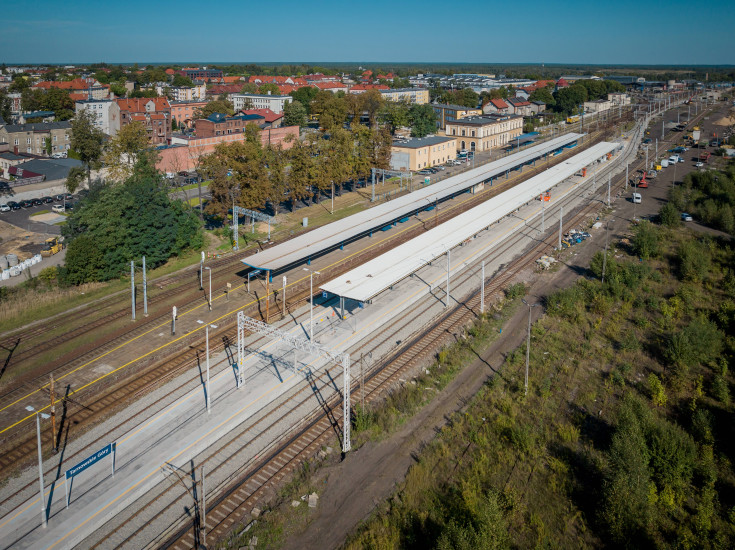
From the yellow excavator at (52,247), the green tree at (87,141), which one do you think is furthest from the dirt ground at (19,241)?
the green tree at (87,141)

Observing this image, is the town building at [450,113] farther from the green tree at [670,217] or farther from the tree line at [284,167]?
the green tree at [670,217]

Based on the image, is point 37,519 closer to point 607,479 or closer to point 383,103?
point 607,479

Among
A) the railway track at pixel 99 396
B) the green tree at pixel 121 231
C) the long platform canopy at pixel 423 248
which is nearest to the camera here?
the railway track at pixel 99 396

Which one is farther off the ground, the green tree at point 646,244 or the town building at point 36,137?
the town building at point 36,137

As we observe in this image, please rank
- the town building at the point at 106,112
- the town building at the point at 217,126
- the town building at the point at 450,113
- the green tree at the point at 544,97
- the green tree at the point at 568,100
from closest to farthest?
the town building at the point at 217,126, the town building at the point at 106,112, the town building at the point at 450,113, the green tree at the point at 568,100, the green tree at the point at 544,97

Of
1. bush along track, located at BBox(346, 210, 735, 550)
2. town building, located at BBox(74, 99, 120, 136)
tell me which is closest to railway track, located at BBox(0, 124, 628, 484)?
bush along track, located at BBox(346, 210, 735, 550)

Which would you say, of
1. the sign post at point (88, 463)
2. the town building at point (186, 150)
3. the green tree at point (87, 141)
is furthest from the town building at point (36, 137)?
the sign post at point (88, 463)

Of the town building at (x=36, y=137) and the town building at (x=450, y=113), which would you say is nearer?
the town building at (x=36, y=137)

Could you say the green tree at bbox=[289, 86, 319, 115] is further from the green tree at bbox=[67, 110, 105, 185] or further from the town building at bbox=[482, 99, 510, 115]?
the green tree at bbox=[67, 110, 105, 185]

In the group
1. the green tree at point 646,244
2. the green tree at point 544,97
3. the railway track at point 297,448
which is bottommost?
the railway track at point 297,448
